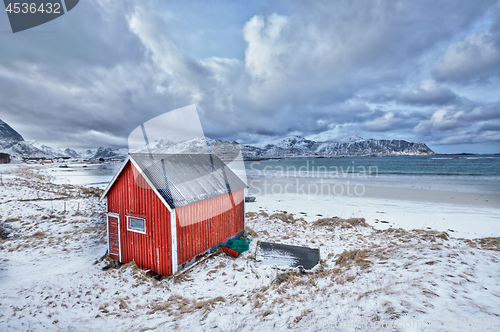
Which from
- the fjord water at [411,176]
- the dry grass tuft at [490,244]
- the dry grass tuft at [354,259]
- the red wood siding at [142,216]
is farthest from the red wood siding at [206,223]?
the fjord water at [411,176]

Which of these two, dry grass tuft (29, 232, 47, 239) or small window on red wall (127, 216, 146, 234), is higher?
small window on red wall (127, 216, 146, 234)

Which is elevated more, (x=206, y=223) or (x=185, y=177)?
(x=185, y=177)

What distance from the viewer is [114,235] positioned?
9.71 meters

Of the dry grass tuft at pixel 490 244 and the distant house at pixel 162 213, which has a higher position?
the distant house at pixel 162 213

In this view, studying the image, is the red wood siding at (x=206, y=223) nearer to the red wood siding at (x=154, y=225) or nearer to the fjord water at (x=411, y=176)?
the red wood siding at (x=154, y=225)

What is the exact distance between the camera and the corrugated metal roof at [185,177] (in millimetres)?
8523

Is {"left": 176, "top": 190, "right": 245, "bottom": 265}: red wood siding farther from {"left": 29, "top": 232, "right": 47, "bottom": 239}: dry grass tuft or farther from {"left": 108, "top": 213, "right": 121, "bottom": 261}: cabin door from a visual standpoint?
{"left": 29, "top": 232, "right": 47, "bottom": 239}: dry grass tuft

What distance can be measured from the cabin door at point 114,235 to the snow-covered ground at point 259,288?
0.61 metres

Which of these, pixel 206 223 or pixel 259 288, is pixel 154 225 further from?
pixel 259 288

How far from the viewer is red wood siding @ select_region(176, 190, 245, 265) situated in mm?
8711

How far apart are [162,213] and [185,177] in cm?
219

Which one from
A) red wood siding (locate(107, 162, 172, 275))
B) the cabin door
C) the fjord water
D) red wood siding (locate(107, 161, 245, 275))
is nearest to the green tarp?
red wood siding (locate(107, 161, 245, 275))

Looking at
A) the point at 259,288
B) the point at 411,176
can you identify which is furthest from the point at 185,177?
the point at 411,176

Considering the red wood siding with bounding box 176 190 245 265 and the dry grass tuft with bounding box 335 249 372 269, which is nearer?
the dry grass tuft with bounding box 335 249 372 269
